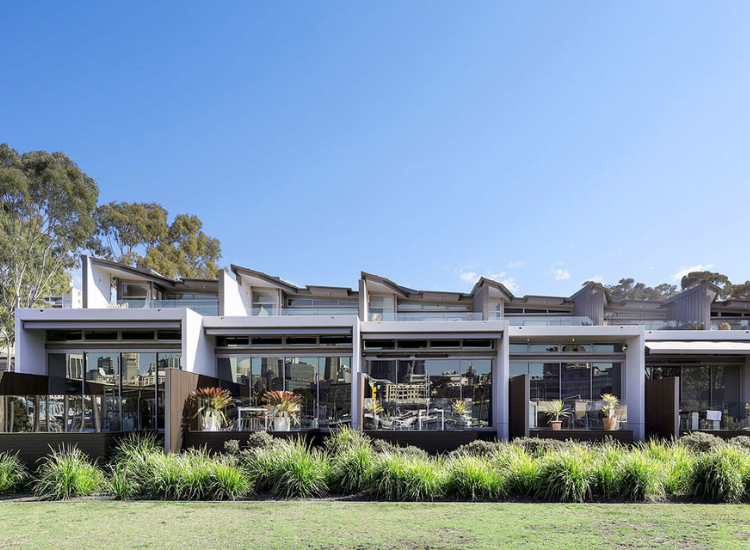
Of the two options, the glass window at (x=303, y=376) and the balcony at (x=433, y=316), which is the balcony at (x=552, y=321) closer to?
the balcony at (x=433, y=316)

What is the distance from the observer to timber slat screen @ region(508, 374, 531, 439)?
624 inches

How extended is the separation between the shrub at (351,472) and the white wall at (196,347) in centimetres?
673

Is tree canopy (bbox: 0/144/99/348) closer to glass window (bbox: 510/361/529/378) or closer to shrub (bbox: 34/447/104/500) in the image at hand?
shrub (bbox: 34/447/104/500)

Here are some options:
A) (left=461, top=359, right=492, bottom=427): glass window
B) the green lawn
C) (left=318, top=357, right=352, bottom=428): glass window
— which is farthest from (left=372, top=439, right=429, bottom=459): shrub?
(left=461, top=359, right=492, bottom=427): glass window

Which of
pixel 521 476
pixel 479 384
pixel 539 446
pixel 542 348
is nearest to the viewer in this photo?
pixel 521 476

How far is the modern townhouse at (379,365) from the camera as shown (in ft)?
53.7

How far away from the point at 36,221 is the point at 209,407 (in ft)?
68.4

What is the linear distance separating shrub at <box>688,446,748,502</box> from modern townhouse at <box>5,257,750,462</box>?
18.6ft

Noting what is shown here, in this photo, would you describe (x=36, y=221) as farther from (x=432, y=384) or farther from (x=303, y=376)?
(x=432, y=384)

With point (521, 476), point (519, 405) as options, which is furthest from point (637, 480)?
point (519, 405)

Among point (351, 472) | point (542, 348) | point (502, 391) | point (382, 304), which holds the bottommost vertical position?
point (351, 472)

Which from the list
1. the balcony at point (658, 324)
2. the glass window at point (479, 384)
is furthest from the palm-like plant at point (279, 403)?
the balcony at point (658, 324)

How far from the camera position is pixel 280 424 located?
51.2 feet

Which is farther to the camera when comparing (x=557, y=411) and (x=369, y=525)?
(x=557, y=411)
